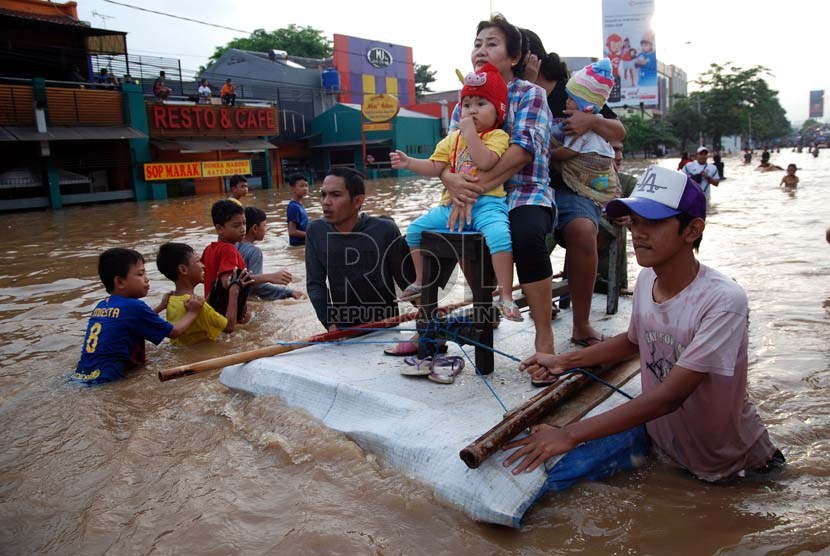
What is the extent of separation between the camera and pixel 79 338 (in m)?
5.76

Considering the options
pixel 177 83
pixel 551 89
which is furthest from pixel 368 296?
pixel 177 83

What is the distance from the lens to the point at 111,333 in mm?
4469

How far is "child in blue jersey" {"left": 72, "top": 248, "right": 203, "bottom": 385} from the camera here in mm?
4438

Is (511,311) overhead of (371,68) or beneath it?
beneath

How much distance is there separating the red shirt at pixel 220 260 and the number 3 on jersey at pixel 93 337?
154cm

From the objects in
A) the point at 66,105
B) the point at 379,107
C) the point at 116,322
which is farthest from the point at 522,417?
the point at 379,107

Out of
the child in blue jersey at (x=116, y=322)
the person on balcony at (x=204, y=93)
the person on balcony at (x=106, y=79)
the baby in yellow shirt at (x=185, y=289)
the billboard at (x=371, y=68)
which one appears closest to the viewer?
the child in blue jersey at (x=116, y=322)

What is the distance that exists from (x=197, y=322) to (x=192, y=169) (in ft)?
69.7

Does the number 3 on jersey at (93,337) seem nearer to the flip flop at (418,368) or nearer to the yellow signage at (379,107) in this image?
the flip flop at (418,368)

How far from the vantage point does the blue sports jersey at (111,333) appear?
14.6 feet

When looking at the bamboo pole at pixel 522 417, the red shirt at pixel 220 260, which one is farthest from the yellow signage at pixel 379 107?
the bamboo pole at pixel 522 417

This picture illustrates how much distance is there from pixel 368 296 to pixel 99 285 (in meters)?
5.39

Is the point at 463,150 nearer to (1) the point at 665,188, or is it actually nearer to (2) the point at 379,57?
(1) the point at 665,188

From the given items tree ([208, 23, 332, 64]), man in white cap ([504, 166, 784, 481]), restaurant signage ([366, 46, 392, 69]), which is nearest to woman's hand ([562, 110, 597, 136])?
man in white cap ([504, 166, 784, 481])
